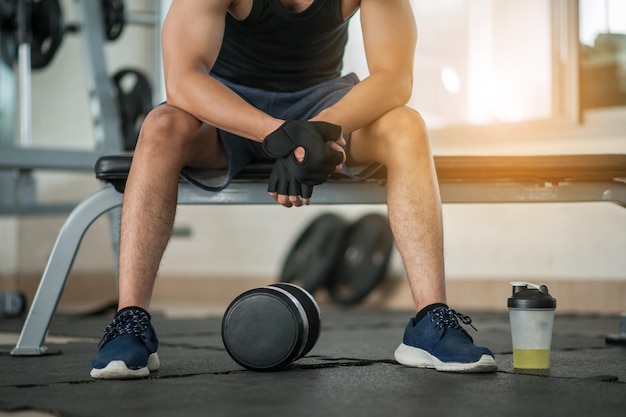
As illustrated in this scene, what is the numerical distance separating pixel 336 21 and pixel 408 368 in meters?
0.76

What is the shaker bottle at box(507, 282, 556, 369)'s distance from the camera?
172 centimetres

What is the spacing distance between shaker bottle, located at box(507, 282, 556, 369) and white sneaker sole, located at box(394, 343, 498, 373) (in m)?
0.08

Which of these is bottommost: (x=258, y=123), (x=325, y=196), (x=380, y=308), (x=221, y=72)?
(x=380, y=308)

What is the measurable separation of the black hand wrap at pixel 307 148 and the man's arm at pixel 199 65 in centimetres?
13

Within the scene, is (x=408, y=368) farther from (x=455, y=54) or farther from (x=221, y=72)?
(x=455, y=54)

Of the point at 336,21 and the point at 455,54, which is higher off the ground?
the point at 455,54

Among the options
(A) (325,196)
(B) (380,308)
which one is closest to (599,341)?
(A) (325,196)

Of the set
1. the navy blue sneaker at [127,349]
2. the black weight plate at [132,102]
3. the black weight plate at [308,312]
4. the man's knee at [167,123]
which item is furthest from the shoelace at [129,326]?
the black weight plate at [132,102]

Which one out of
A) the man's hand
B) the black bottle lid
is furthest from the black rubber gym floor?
the man's hand

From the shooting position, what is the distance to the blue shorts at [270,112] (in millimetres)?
2051

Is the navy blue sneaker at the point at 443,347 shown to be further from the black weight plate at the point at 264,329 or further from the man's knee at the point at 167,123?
the man's knee at the point at 167,123

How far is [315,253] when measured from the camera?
15.9ft

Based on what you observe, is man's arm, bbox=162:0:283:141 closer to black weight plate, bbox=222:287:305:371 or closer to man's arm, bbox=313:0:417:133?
man's arm, bbox=313:0:417:133

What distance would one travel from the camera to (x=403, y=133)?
1.88 meters
